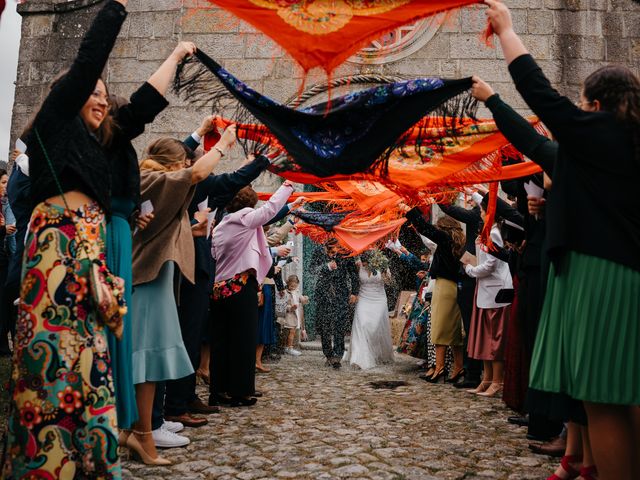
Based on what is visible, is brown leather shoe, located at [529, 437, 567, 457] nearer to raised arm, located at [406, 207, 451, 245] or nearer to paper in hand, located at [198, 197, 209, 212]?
paper in hand, located at [198, 197, 209, 212]

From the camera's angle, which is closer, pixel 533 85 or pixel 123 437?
pixel 533 85

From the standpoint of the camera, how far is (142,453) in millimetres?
3400

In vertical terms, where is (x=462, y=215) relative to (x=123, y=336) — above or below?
above

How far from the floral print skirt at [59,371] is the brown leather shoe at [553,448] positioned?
109 inches

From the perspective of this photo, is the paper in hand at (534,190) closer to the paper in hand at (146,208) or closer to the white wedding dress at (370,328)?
the paper in hand at (146,208)

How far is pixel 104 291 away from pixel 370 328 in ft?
21.2

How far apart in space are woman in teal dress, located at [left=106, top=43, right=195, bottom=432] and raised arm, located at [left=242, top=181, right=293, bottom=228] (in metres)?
2.18

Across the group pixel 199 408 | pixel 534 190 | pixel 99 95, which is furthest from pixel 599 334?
pixel 199 408

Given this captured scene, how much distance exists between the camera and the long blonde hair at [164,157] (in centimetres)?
361

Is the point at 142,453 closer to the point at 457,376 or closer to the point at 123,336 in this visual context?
the point at 123,336

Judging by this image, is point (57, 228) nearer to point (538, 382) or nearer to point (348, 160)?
point (348, 160)

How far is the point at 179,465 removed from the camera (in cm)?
342

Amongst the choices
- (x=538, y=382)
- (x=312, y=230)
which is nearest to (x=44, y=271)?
(x=538, y=382)

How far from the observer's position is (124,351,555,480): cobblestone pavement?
10.9 feet
